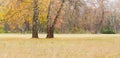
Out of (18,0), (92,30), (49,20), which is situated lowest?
(92,30)

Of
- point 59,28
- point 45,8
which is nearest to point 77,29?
point 59,28

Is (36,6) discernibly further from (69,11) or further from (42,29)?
(42,29)

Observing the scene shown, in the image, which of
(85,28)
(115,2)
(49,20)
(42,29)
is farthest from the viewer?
(115,2)

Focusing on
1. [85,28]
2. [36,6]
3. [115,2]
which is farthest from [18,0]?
[115,2]

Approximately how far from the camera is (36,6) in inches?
1380

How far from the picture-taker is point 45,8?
1474 inches

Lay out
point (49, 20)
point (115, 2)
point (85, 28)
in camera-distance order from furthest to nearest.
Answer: point (115, 2), point (85, 28), point (49, 20)

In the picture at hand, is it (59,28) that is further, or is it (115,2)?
(115,2)

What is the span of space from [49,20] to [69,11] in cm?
277

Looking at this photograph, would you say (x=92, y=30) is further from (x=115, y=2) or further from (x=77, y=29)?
(x=115, y=2)

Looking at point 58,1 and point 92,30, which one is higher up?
point 58,1

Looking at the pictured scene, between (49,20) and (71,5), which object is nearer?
(71,5)

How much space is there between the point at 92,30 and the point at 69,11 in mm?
55192

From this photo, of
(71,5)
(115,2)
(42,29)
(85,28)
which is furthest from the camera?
(115,2)
